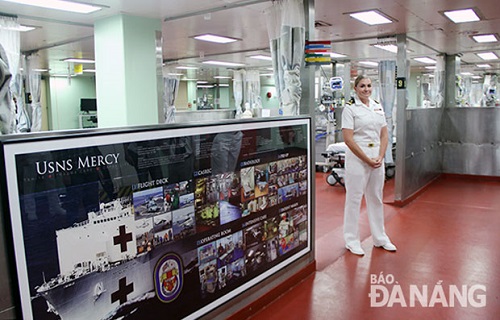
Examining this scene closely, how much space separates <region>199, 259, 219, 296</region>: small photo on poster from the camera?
240 centimetres

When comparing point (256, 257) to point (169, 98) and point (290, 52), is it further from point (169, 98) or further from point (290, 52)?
point (169, 98)

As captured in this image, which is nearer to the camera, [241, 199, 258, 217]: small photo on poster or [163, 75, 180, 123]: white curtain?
[241, 199, 258, 217]: small photo on poster

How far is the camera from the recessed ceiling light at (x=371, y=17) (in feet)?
16.1

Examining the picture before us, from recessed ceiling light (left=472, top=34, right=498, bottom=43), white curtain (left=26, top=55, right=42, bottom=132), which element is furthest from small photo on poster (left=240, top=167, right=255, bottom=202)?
white curtain (left=26, top=55, right=42, bottom=132)

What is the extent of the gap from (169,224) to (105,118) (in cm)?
339

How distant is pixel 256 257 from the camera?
287 cm

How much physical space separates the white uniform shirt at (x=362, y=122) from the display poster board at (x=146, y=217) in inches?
36.6

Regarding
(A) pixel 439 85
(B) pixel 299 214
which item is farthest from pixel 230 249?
(A) pixel 439 85

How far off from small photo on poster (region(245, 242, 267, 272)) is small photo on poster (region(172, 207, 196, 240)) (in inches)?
23.9

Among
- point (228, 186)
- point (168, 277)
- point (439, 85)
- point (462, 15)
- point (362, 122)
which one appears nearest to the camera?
point (168, 277)

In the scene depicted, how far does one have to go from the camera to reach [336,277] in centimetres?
346

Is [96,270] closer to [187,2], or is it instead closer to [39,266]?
[39,266]

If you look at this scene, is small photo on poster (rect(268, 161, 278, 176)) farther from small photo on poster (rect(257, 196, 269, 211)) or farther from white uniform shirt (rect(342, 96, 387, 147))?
white uniform shirt (rect(342, 96, 387, 147))

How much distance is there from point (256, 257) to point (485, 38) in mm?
6178
